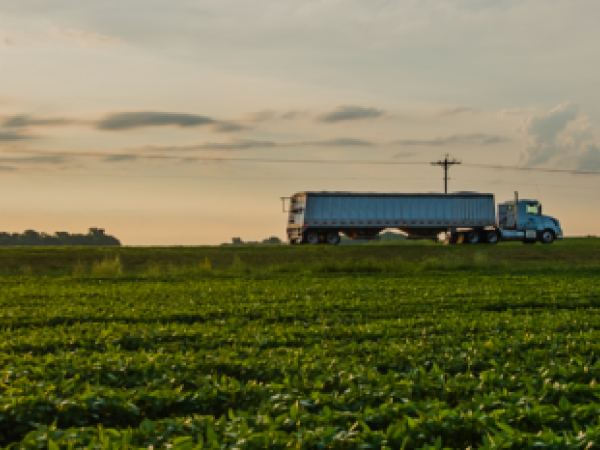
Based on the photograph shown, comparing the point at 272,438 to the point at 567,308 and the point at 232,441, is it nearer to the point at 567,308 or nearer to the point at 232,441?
the point at 232,441

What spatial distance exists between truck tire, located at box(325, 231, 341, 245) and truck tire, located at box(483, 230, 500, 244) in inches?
479

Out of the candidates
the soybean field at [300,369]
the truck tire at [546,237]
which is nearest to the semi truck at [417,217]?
the truck tire at [546,237]

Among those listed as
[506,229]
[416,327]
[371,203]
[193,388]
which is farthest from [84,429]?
[506,229]

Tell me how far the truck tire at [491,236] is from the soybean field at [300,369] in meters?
35.4

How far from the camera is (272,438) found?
20.9ft

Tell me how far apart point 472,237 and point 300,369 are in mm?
49337

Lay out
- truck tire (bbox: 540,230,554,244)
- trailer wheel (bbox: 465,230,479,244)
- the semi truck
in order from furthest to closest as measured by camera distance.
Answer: trailer wheel (bbox: 465,230,479,244)
truck tire (bbox: 540,230,554,244)
the semi truck

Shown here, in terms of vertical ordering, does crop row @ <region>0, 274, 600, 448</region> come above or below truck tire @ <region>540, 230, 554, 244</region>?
below

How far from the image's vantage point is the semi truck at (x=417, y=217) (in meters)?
53.9

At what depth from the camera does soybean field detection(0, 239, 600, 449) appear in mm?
6828

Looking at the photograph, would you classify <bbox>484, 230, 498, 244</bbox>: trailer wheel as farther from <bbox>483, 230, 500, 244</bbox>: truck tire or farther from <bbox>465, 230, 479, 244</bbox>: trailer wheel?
<bbox>465, 230, 479, 244</bbox>: trailer wheel

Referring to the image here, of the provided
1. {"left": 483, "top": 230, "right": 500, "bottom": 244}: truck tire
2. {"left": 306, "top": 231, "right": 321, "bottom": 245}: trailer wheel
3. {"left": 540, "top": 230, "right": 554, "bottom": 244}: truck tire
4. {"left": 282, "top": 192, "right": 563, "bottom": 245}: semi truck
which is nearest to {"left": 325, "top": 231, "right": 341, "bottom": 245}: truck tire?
{"left": 282, "top": 192, "right": 563, "bottom": 245}: semi truck

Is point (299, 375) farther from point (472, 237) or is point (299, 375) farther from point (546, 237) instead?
point (546, 237)

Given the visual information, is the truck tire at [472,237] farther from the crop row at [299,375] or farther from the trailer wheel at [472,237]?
the crop row at [299,375]
